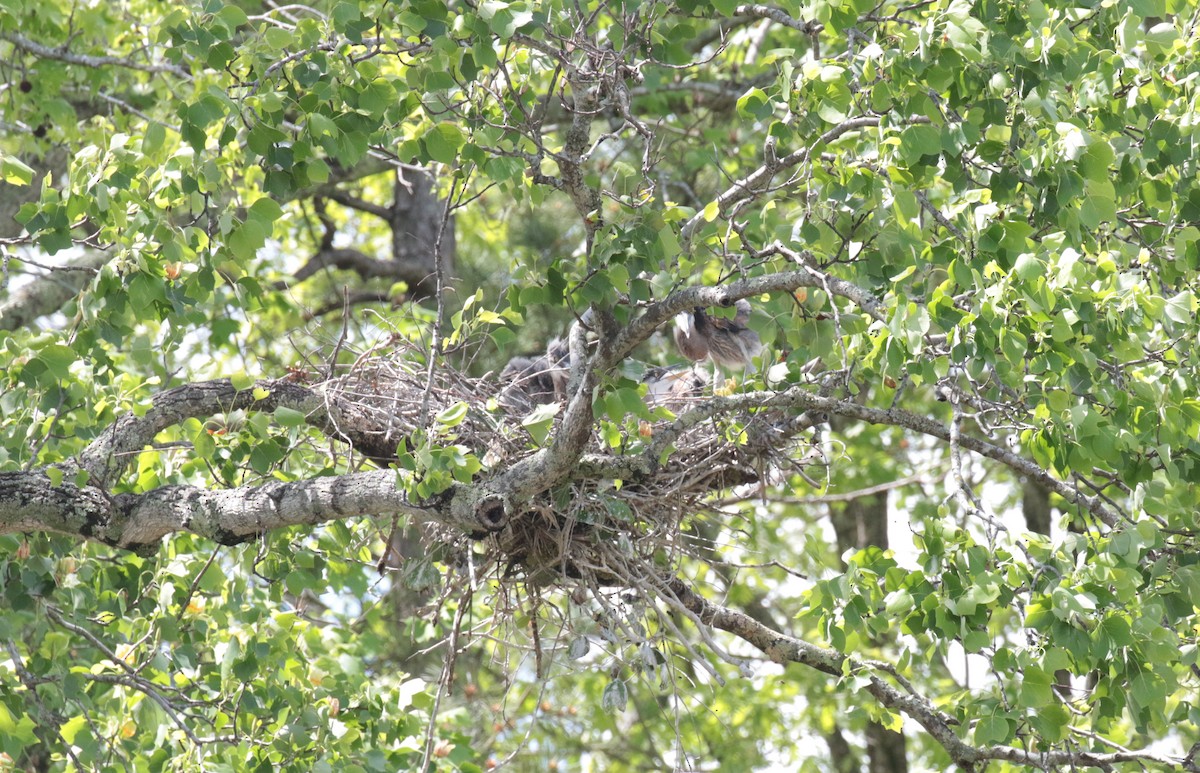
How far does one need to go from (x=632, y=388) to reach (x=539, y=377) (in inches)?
83.5

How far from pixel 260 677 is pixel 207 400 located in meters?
1.12

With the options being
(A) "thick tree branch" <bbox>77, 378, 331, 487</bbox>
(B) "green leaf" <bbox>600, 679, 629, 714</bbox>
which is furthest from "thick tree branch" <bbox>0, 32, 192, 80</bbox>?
(B) "green leaf" <bbox>600, 679, 629, 714</bbox>

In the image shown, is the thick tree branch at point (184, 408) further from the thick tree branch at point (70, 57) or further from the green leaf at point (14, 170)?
the thick tree branch at point (70, 57)

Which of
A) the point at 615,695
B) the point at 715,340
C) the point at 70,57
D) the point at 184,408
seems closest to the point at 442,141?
the point at 184,408

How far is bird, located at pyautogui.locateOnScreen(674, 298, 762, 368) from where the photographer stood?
5484mm

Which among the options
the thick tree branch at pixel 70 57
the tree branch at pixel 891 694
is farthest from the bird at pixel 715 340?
the thick tree branch at pixel 70 57

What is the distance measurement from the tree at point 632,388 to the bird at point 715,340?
0.67 metres

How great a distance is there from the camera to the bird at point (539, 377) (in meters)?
4.89

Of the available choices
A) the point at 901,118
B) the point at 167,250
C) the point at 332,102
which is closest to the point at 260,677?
the point at 167,250

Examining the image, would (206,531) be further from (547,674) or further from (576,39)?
(576,39)

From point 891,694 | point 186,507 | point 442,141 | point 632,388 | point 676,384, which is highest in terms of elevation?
point 442,141

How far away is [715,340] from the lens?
5531 millimetres

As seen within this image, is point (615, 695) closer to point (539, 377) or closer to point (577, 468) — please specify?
point (577, 468)

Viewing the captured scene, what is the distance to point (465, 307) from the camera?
12.0 feet
